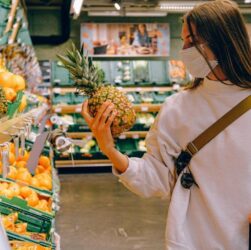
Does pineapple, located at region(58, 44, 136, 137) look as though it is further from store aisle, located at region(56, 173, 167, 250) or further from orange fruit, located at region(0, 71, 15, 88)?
store aisle, located at region(56, 173, 167, 250)

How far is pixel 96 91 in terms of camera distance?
6.09 feet

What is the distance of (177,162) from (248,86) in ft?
1.16

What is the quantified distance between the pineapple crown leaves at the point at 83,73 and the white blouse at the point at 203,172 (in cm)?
29

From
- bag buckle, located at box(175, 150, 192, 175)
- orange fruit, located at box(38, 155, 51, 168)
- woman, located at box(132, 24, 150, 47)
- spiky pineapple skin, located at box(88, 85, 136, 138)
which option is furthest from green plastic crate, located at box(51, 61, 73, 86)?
bag buckle, located at box(175, 150, 192, 175)

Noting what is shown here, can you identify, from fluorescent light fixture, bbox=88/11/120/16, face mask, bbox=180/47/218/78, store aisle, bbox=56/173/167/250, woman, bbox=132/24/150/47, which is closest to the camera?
face mask, bbox=180/47/218/78

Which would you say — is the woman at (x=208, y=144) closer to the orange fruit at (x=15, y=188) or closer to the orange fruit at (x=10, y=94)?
the orange fruit at (x=15, y=188)

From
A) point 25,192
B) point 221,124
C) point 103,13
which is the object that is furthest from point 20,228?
point 103,13

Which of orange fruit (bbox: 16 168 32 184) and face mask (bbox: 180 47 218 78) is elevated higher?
face mask (bbox: 180 47 218 78)

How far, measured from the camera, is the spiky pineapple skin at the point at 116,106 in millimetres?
1728

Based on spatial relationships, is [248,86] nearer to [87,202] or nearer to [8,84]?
[8,84]

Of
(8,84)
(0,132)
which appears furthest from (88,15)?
(0,132)

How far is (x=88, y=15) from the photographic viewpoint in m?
10.6

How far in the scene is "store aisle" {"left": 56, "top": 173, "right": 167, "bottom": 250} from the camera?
505cm

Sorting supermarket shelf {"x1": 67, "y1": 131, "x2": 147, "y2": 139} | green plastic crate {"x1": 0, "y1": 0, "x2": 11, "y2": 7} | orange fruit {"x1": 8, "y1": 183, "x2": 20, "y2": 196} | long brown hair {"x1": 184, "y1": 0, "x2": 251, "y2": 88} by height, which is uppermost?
long brown hair {"x1": 184, "y1": 0, "x2": 251, "y2": 88}
